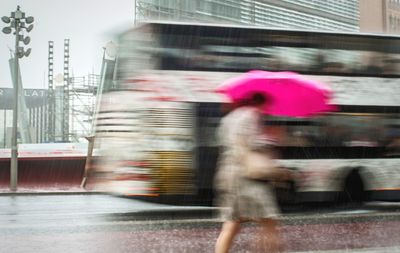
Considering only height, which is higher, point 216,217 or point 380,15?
point 380,15

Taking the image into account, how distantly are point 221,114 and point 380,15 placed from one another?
7425 centimetres

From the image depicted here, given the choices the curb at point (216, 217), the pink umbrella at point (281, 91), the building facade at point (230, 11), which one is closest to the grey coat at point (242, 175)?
the pink umbrella at point (281, 91)

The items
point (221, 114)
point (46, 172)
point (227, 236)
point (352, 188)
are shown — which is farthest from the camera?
point (46, 172)

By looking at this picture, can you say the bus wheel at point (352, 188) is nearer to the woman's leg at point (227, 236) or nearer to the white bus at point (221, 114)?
the white bus at point (221, 114)

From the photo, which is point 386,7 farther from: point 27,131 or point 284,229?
point 284,229

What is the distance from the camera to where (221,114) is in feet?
36.8

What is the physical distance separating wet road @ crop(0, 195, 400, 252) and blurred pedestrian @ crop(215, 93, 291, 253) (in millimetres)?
2182

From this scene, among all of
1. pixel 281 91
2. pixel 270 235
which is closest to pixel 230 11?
pixel 281 91

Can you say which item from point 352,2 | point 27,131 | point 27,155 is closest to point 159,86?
point 27,155

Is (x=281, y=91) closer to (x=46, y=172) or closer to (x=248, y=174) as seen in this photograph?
(x=248, y=174)

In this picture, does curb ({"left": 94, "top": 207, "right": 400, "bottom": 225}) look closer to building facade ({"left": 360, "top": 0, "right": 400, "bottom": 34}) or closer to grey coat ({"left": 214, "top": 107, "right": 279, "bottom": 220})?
grey coat ({"left": 214, "top": 107, "right": 279, "bottom": 220})

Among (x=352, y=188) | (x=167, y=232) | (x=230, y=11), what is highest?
(x=230, y=11)

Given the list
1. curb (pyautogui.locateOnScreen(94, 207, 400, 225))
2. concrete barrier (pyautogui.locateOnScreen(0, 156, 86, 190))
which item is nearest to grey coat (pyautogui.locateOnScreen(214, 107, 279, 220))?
curb (pyautogui.locateOnScreen(94, 207, 400, 225))

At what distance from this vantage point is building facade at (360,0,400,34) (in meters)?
77.4
